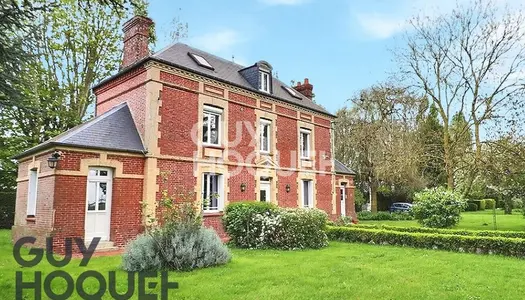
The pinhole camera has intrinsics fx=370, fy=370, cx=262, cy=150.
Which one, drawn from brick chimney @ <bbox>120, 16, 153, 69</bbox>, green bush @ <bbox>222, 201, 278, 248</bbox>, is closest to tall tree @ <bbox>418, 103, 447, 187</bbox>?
green bush @ <bbox>222, 201, 278, 248</bbox>

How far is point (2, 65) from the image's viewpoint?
8617 mm

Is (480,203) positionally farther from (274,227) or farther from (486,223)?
(274,227)

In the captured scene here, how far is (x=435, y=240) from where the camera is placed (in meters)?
11.5

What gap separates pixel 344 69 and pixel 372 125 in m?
14.2

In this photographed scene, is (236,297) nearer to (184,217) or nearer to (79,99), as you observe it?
(184,217)

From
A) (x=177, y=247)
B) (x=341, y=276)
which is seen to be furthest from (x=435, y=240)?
(x=177, y=247)

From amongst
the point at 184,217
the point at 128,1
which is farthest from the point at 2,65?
the point at 184,217

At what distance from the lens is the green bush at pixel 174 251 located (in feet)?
25.9

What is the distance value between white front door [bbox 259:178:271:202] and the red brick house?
45 millimetres

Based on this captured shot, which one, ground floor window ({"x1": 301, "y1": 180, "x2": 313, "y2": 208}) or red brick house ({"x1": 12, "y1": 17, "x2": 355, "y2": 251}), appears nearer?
red brick house ({"x1": 12, "y1": 17, "x2": 355, "y2": 251})

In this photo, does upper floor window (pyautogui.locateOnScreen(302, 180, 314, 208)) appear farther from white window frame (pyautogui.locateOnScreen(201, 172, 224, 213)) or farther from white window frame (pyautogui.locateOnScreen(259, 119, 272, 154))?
white window frame (pyautogui.locateOnScreen(201, 172, 224, 213))

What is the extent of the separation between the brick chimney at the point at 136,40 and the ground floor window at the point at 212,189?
17.6 feet

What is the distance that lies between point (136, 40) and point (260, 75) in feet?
17.8

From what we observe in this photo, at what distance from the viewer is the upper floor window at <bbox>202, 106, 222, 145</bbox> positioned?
14.2 metres
